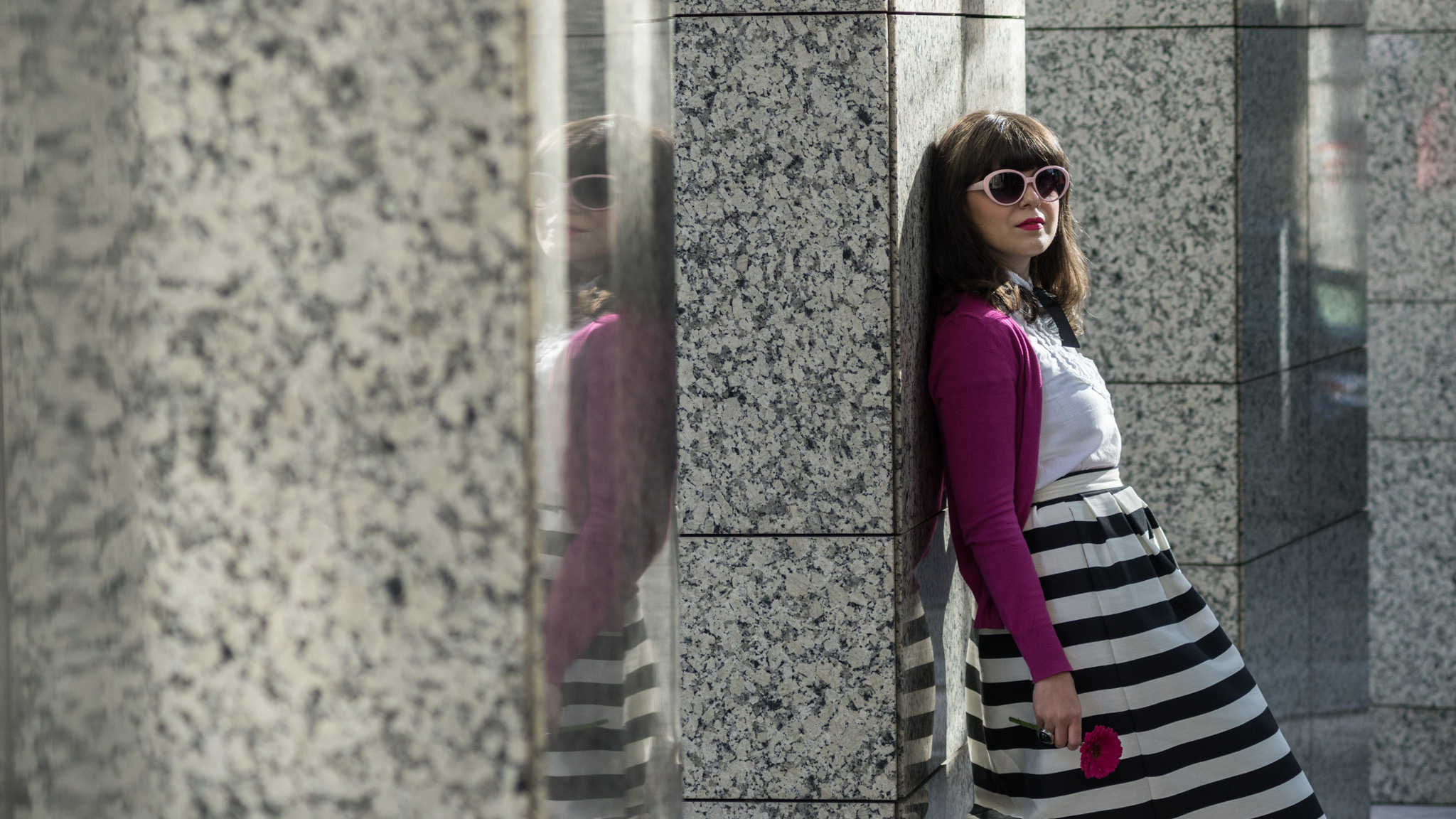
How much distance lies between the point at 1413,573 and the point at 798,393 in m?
5.87

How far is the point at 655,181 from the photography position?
1.35 metres

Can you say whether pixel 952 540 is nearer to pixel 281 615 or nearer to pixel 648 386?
pixel 648 386

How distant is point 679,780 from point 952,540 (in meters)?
2.24

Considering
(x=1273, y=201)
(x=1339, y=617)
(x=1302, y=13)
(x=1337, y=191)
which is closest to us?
(x=1273, y=201)

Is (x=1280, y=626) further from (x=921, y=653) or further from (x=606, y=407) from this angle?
(x=606, y=407)

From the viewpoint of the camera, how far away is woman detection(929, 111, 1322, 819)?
11.1 feet

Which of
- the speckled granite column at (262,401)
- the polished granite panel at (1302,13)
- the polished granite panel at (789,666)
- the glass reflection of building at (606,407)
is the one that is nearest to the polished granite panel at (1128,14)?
the polished granite panel at (1302,13)

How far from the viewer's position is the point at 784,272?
3412mm

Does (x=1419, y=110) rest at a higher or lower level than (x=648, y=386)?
higher

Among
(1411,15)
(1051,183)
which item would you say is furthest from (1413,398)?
(1051,183)

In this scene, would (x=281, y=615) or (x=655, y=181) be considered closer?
(x=281, y=615)

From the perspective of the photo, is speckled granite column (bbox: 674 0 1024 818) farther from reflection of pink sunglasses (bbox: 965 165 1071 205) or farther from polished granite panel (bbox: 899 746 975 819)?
reflection of pink sunglasses (bbox: 965 165 1071 205)

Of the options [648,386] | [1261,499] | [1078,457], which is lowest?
[1261,499]

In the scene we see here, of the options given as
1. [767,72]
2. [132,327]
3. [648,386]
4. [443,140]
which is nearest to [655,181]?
[648,386]
